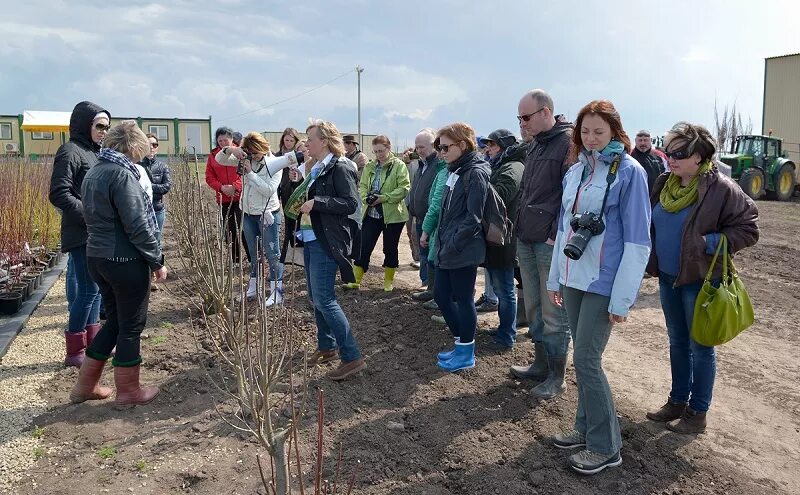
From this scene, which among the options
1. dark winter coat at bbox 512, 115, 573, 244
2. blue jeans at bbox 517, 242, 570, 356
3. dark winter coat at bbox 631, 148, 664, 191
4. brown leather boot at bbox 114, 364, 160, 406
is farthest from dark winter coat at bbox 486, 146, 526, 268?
dark winter coat at bbox 631, 148, 664, 191

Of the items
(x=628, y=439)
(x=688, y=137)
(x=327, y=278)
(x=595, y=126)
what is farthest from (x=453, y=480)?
(x=688, y=137)

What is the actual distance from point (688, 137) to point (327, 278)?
232cm

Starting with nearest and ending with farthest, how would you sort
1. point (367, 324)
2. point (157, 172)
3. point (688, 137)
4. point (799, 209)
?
point (688, 137) < point (367, 324) < point (157, 172) < point (799, 209)

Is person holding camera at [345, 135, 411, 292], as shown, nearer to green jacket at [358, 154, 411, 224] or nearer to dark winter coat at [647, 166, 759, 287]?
green jacket at [358, 154, 411, 224]

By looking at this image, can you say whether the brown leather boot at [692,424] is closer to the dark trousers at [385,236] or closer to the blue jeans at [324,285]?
the blue jeans at [324,285]

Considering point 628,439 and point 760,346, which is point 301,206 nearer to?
point 628,439

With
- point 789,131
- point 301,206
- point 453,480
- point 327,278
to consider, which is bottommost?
point 453,480

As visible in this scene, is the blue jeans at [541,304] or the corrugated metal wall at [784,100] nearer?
the blue jeans at [541,304]

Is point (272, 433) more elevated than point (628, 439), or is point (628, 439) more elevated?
point (272, 433)

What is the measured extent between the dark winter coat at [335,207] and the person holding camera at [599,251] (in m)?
1.48

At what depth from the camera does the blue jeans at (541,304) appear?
377 cm

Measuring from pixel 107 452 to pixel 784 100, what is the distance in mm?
28537

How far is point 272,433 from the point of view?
2248mm

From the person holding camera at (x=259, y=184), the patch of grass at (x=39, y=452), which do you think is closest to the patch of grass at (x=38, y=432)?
the patch of grass at (x=39, y=452)
